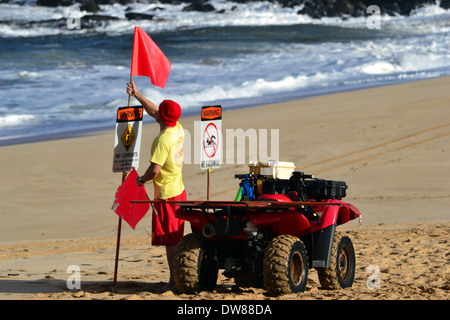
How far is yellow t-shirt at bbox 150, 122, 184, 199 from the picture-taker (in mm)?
6484

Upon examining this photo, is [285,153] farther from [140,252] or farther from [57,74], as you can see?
[57,74]

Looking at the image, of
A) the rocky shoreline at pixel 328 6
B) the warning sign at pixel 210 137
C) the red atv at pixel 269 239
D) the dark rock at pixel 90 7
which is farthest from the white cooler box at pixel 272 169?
the dark rock at pixel 90 7

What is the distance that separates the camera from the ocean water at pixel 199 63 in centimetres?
2152

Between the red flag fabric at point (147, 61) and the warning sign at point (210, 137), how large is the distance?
1.81 feet

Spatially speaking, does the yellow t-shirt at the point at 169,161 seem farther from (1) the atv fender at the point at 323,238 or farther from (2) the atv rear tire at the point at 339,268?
(2) the atv rear tire at the point at 339,268

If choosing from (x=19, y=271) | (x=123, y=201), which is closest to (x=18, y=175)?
(x=19, y=271)

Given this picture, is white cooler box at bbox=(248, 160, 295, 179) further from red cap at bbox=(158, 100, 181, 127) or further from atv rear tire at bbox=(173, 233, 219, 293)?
atv rear tire at bbox=(173, 233, 219, 293)

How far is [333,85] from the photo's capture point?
2353 centimetres

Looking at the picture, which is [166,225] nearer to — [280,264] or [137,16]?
[280,264]

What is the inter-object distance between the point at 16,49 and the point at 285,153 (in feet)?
91.8

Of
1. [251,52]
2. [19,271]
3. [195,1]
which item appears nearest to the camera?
[19,271]

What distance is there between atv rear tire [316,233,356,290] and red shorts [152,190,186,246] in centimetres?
117

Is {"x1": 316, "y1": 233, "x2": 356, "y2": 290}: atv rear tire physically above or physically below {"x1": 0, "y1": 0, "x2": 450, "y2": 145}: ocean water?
below

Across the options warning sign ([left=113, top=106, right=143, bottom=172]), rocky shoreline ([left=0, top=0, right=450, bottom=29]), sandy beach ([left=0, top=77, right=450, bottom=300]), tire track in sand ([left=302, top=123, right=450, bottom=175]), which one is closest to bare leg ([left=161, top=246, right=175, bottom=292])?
sandy beach ([left=0, top=77, right=450, bottom=300])
